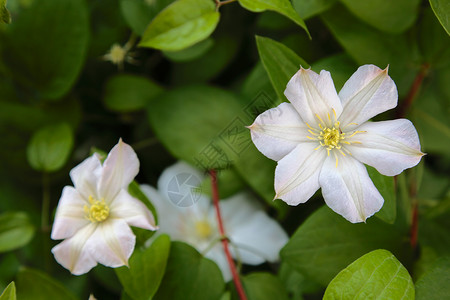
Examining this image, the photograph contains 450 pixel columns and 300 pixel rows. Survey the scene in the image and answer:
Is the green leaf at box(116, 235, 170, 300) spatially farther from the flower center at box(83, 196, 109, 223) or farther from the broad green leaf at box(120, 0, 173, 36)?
the broad green leaf at box(120, 0, 173, 36)

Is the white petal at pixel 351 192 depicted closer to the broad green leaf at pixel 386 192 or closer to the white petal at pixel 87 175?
the broad green leaf at pixel 386 192

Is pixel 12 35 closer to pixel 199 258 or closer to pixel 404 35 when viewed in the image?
pixel 199 258

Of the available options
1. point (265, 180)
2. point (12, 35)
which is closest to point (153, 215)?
point (265, 180)

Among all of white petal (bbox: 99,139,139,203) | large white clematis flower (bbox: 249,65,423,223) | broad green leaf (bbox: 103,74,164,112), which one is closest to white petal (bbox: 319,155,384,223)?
large white clematis flower (bbox: 249,65,423,223)

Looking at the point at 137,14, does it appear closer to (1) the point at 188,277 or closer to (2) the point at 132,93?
(2) the point at 132,93

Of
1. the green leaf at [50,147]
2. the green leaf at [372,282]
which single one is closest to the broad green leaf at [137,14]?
the green leaf at [50,147]
